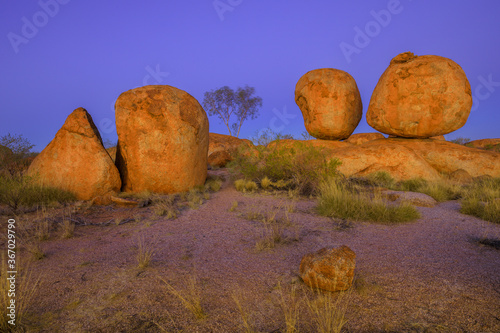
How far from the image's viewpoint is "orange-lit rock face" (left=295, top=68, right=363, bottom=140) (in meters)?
12.3

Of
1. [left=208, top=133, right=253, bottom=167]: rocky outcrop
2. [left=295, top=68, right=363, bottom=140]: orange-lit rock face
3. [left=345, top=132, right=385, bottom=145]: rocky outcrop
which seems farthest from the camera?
[left=345, top=132, right=385, bottom=145]: rocky outcrop

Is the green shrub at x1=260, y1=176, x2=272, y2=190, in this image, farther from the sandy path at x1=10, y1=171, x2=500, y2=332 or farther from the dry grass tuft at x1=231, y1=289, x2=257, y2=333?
the dry grass tuft at x1=231, y1=289, x2=257, y2=333

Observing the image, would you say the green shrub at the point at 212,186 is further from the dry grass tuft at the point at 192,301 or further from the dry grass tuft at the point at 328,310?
the dry grass tuft at the point at 328,310

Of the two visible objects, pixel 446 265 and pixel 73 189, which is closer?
pixel 446 265

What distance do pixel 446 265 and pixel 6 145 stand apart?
1061cm

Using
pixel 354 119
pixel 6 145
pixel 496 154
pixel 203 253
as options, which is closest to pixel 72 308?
pixel 203 253

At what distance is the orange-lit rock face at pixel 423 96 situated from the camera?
10180mm

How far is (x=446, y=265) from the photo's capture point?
303cm

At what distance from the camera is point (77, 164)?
672 centimetres

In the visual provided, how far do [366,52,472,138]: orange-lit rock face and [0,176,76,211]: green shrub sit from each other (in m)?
11.1

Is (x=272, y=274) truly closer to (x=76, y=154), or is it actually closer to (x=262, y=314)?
(x=262, y=314)

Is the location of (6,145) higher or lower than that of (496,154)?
lower

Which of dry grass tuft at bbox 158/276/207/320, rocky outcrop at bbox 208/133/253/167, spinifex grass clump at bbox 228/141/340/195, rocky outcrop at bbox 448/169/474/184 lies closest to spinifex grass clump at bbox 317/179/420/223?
spinifex grass clump at bbox 228/141/340/195

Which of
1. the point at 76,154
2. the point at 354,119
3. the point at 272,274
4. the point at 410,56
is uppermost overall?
the point at 410,56
